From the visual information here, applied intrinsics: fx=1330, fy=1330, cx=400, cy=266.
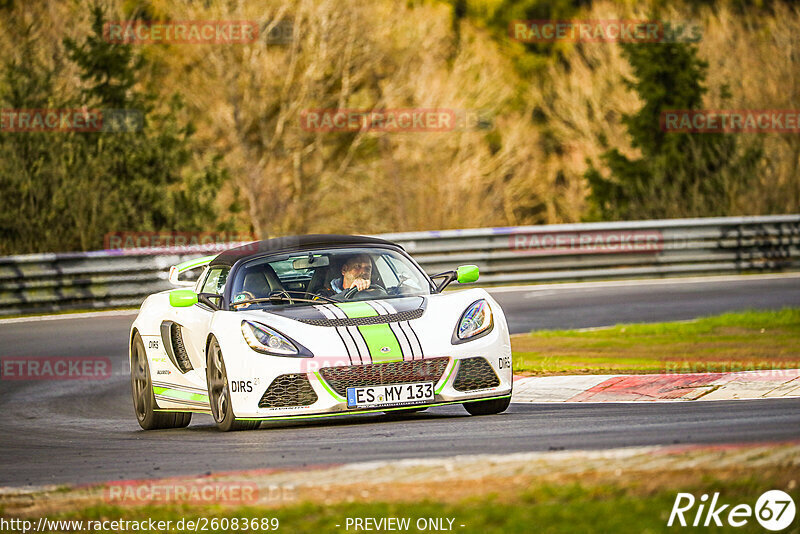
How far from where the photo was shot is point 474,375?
356 inches

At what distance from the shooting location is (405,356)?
875cm

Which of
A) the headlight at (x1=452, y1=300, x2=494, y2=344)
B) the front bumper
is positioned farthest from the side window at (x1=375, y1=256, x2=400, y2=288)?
the front bumper

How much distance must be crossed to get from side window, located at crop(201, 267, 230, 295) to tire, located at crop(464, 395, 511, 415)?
211cm

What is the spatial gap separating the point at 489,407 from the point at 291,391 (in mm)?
1577

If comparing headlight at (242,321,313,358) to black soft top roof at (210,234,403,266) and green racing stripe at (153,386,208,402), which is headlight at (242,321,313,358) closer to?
green racing stripe at (153,386,208,402)

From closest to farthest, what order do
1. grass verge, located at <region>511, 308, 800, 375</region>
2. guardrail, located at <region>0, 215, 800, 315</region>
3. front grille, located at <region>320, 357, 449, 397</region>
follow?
front grille, located at <region>320, 357, 449, 397</region> → grass verge, located at <region>511, 308, 800, 375</region> → guardrail, located at <region>0, 215, 800, 315</region>

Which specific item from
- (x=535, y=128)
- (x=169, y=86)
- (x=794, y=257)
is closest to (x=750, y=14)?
(x=535, y=128)

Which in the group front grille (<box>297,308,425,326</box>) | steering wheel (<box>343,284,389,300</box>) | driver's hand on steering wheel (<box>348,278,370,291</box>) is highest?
driver's hand on steering wheel (<box>348,278,370,291</box>)

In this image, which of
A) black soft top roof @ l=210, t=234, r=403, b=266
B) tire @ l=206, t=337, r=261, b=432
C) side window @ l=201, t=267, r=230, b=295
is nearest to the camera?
tire @ l=206, t=337, r=261, b=432

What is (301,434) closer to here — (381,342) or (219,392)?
(381,342)

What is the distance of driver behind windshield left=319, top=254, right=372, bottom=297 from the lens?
10.0 meters

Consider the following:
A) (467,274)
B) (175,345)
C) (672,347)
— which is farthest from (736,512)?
(672,347)

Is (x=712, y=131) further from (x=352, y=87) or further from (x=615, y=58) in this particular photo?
(x=615, y=58)

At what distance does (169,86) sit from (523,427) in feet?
109
